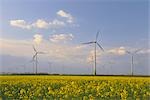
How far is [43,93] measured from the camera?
14312 mm

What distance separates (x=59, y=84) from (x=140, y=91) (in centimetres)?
437

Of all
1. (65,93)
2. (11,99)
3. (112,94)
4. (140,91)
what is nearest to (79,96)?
(65,93)

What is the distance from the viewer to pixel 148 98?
538 inches

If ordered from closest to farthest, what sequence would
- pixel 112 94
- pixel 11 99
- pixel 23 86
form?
1. pixel 11 99
2. pixel 112 94
3. pixel 23 86

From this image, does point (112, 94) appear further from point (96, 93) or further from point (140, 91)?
point (140, 91)

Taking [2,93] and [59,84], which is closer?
[2,93]

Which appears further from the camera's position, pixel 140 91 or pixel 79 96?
pixel 140 91

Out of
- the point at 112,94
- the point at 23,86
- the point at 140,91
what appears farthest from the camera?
the point at 23,86

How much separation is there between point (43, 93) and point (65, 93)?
3.65ft

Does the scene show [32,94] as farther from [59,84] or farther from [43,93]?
[59,84]

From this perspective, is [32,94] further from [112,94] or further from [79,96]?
[112,94]

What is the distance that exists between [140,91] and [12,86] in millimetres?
6083

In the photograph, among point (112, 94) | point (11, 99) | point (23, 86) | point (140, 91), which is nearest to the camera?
point (11, 99)

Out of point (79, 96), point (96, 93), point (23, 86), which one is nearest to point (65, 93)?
point (79, 96)
